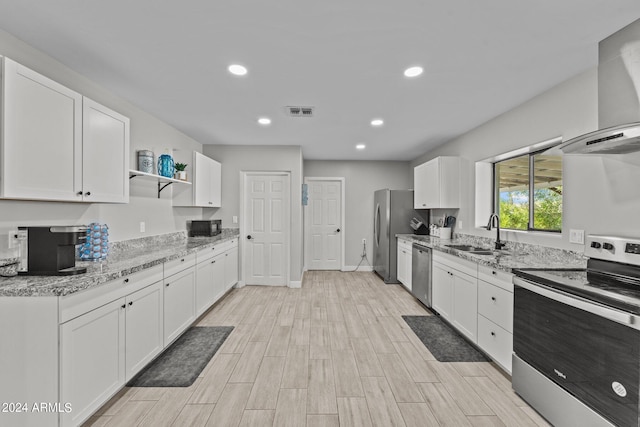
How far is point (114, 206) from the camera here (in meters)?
2.88

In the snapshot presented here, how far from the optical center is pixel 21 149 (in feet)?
5.59

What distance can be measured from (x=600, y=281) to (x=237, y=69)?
2935 mm

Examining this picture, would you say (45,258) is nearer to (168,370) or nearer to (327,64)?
(168,370)

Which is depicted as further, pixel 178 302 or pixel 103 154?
pixel 178 302

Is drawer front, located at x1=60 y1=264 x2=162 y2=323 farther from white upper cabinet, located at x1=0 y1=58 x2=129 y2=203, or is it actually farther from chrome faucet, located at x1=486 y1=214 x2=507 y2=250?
chrome faucet, located at x1=486 y1=214 x2=507 y2=250

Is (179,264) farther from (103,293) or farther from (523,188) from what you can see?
(523,188)

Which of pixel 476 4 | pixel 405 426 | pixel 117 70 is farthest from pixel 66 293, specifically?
pixel 476 4

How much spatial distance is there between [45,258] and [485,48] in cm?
318

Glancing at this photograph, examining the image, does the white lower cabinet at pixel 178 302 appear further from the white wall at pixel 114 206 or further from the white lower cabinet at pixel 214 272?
the white wall at pixel 114 206

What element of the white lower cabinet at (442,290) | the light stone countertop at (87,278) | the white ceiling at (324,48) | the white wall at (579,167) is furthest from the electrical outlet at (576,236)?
the light stone countertop at (87,278)

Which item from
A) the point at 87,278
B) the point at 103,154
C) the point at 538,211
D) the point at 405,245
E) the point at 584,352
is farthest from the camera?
the point at 405,245

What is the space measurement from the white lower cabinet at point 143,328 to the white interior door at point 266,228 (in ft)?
8.45

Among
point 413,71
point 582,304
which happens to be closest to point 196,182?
point 413,71

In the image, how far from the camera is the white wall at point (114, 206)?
1963 millimetres
